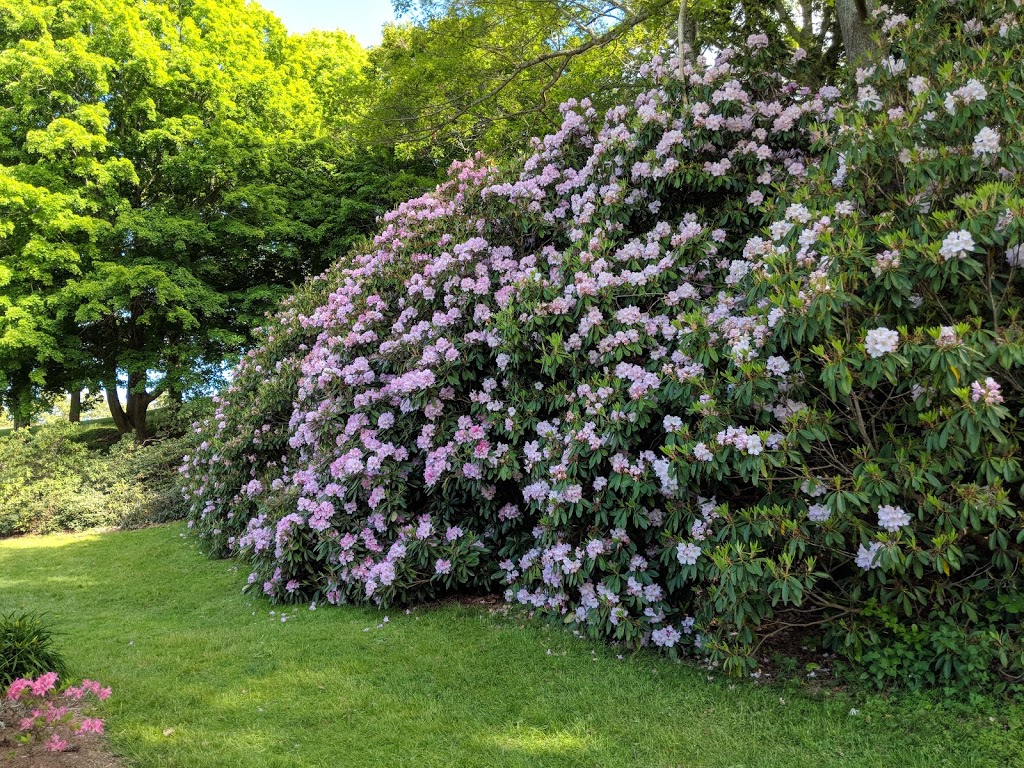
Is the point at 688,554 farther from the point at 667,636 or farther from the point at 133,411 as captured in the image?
the point at 133,411

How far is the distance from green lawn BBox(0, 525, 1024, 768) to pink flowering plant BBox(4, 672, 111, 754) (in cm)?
20

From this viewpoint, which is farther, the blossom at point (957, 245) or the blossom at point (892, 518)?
the blossom at point (892, 518)

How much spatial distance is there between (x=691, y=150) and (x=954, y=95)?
1.63m

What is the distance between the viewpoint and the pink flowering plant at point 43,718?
2.99 m

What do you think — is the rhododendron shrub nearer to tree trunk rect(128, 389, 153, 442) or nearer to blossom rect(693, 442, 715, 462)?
blossom rect(693, 442, 715, 462)

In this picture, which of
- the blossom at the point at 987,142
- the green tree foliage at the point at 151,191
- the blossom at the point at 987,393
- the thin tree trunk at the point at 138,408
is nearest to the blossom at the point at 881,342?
the blossom at the point at 987,393

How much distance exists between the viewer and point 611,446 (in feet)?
12.2

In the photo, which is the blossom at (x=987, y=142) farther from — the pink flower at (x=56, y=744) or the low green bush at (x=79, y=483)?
the low green bush at (x=79, y=483)

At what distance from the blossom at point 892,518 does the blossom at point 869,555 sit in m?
0.10

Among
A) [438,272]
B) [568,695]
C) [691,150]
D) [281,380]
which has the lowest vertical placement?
[568,695]

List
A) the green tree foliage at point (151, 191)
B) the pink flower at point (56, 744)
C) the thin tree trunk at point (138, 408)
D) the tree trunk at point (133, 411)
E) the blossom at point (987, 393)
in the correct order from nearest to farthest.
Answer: the blossom at point (987, 393) < the pink flower at point (56, 744) < the green tree foliage at point (151, 191) < the thin tree trunk at point (138, 408) < the tree trunk at point (133, 411)

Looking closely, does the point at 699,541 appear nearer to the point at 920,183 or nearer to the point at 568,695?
the point at 568,695

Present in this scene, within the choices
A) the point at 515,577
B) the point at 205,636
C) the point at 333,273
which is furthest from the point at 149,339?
the point at 515,577

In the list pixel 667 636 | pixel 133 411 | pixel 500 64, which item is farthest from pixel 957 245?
pixel 133 411
